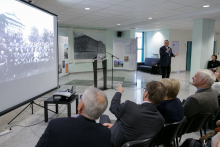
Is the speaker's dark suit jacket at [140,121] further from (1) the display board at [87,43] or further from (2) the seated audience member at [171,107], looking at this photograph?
(1) the display board at [87,43]

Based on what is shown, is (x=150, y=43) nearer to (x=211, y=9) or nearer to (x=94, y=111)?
(x=211, y=9)

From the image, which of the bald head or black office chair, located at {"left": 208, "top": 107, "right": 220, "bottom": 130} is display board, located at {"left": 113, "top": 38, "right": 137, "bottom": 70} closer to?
black office chair, located at {"left": 208, "top": 107, "right": 220, "bottom": 130}

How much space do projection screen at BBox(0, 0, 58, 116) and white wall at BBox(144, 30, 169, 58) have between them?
8.05 m

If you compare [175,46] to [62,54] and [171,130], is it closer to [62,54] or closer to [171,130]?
[62,54]

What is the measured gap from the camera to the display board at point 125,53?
673cm

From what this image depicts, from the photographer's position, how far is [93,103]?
124 centimetres

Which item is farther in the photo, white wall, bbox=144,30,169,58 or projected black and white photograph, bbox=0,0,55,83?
white wall, bbox=144,30,169,58

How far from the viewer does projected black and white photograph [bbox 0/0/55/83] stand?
85.7 inches

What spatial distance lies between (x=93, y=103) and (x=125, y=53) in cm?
562

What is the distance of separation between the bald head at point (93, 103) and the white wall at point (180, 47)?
9595mm

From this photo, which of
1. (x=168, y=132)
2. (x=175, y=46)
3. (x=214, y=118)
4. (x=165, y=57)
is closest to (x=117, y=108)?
(x=168, y=132)

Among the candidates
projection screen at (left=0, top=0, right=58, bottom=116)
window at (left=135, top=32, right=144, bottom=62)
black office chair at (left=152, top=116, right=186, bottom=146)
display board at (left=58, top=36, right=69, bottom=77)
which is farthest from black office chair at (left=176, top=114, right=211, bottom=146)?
window at (left=135, top=32, right=144, bottom=62)

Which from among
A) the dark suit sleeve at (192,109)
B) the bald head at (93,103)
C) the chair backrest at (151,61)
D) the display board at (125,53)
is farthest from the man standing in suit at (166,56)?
the bald head at (93,103)

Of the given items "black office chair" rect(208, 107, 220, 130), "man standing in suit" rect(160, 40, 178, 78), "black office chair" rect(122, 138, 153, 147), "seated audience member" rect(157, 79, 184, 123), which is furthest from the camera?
"man standing in suit" rect(160, 40, 178, 78)
